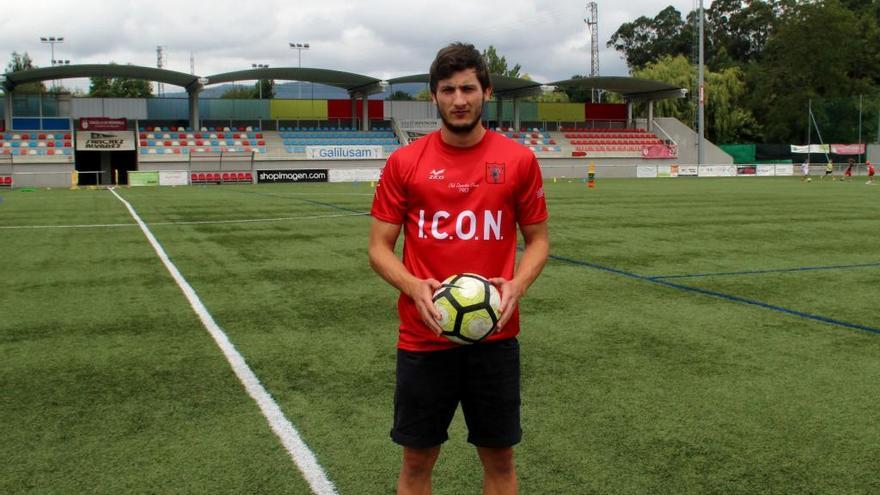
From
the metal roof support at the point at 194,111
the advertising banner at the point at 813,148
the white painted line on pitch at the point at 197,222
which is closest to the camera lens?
the white painted line on pitch at the point at 197,222

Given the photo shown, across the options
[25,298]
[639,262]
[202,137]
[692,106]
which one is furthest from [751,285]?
[692,106]

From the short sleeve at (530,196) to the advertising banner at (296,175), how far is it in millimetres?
44693

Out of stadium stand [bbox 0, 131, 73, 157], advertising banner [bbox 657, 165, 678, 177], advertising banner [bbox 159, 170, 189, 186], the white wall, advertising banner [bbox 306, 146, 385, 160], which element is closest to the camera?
advertising banner [bbox 159, 170, 189, 186]

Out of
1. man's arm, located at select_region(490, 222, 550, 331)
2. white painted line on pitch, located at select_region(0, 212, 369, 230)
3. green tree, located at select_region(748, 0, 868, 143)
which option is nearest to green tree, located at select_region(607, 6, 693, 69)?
green tree, located at select_region(748, 0, 868, 143)

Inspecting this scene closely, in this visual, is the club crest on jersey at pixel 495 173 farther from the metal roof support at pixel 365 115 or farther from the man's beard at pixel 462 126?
the metal roof support at pixel 365 115

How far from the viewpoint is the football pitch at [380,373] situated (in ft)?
14.4

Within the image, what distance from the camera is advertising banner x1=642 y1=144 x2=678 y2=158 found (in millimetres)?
62031

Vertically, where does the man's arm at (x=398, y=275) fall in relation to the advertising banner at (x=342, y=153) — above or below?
below

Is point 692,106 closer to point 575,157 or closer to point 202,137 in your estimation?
point 575,157

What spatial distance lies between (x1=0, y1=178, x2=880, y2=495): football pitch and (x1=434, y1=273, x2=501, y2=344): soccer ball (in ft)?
4.64

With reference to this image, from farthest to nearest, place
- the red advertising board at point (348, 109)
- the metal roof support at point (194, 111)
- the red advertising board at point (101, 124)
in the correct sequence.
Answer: the red advertising board at point (348, 109)
the metal roof support at point (194, 111)
the red advertising board at point (101, 124)

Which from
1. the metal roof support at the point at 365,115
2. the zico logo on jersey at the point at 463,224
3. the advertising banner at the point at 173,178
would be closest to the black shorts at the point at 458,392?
the zico logo on jersey at the point at 463,224

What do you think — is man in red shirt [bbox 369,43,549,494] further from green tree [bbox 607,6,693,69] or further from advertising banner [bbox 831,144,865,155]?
green tree [bbox 607,6,693,69]

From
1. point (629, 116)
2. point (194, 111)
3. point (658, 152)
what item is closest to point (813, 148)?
point (658, 152)
